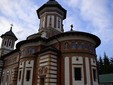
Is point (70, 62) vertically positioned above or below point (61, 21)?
below

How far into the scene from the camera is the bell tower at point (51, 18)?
27.5 meters

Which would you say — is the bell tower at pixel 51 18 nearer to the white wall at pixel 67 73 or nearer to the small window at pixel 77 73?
the white wall at pixel 67 73

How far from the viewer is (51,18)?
28578 millimetres

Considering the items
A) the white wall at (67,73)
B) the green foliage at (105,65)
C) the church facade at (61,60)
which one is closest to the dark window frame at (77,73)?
the church facade at (61,60)

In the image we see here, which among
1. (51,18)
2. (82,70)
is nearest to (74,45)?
(82,70)

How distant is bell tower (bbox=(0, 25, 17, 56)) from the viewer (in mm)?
40103

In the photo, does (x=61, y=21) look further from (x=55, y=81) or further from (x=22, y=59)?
(x=55, y=81)

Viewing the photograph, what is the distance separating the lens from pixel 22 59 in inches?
931

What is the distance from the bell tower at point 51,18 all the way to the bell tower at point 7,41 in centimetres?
1534

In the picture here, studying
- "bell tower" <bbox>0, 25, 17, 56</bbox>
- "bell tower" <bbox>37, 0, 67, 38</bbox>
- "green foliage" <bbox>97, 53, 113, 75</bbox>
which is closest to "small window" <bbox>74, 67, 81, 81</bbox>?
"bell tower" <bbox>37, 0, 67, 38</bbox>

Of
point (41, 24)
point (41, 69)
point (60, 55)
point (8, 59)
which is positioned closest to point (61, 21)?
point (41, 24)

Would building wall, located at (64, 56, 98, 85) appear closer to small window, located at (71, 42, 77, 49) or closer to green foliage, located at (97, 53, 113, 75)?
small window, located at (71, 42, 77, 49)

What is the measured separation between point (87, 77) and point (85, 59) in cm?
247

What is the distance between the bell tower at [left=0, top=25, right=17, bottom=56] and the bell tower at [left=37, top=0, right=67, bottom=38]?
1534cm
